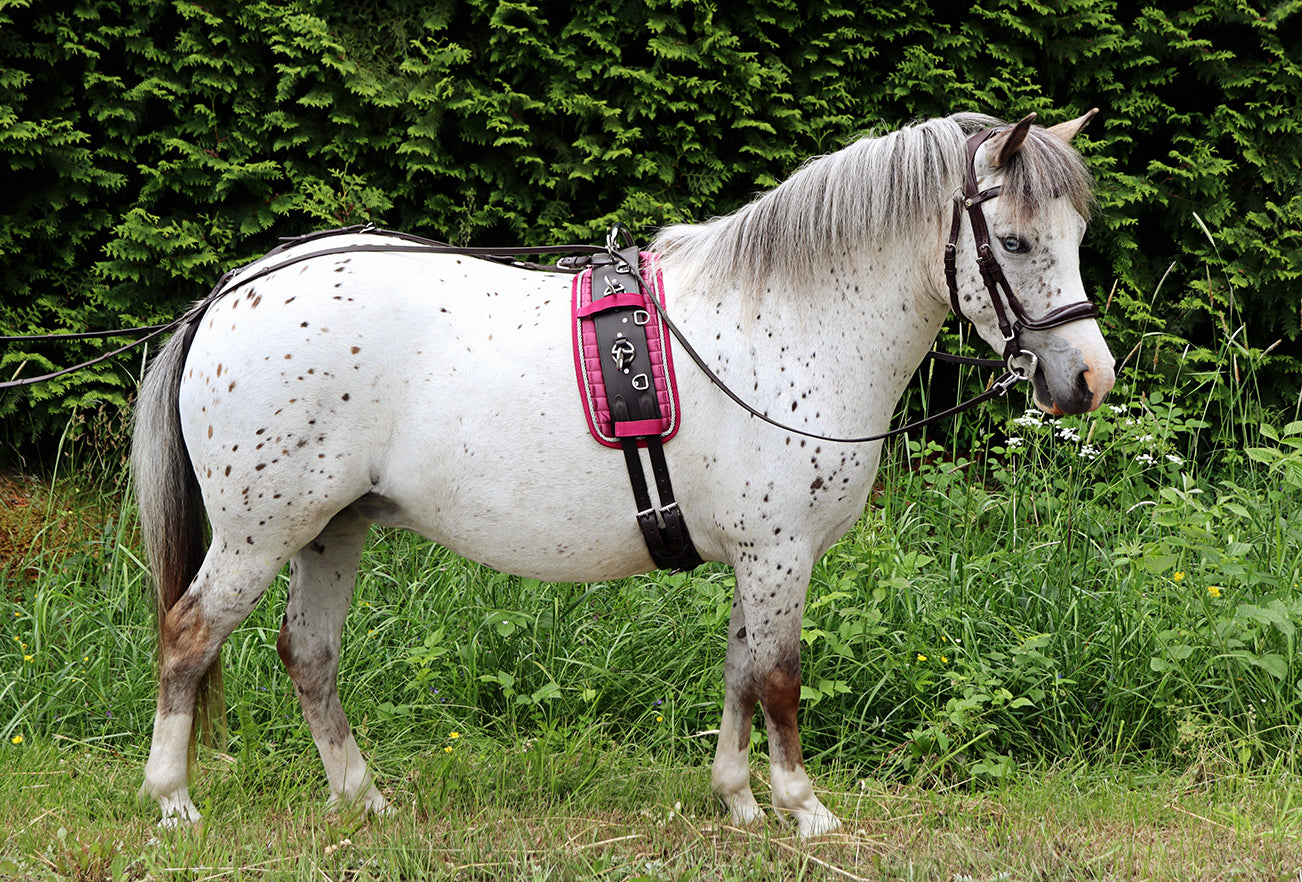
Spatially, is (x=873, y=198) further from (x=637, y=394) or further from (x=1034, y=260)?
(x=637, y=394)

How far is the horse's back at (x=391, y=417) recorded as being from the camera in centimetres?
261

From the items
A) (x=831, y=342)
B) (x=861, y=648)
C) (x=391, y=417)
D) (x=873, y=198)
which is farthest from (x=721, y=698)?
(x=873, y=198)

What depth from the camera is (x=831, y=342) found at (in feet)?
8.80

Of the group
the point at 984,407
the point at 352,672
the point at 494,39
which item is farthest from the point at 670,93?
the point at 352,672

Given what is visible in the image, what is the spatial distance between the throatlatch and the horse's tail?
128cm

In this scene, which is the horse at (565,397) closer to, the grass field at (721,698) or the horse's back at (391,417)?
the horse's back at (391,417)

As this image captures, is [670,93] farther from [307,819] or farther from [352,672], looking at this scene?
[307,819]

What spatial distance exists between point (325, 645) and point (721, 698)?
4.87 ft

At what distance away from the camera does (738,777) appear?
3.02m

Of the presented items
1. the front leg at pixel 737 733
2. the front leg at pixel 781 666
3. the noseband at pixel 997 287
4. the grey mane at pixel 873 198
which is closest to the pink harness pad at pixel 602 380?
the grey mane at pixel 873 198

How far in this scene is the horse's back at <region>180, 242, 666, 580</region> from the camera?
2609 millimetres

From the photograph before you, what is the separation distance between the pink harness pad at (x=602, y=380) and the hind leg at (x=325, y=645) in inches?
35.5

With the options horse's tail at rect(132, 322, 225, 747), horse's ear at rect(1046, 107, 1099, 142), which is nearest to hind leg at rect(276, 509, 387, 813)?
horse's tail at rect(132, 322, 225, 747)

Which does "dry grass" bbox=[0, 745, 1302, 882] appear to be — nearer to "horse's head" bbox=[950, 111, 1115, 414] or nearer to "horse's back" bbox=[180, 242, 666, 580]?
"horse's back" bbox=[180, 242, 666, 580]
